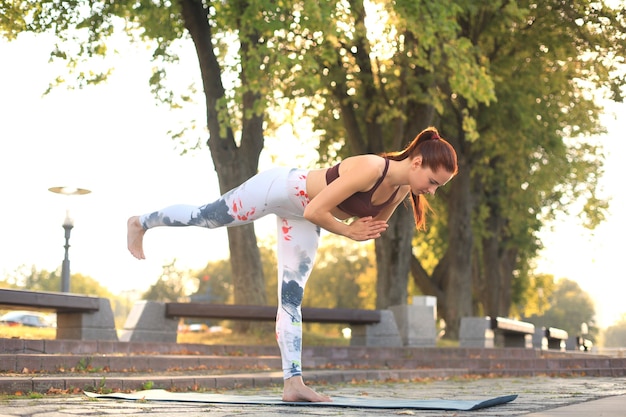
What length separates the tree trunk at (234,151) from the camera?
19.3 metres

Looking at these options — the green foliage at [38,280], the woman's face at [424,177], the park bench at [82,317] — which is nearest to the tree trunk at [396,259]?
the park bench at [82,317]

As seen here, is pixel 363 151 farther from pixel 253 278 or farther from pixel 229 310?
pixel 229 310

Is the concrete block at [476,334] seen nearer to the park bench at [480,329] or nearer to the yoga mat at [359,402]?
the park bench at [480,329]

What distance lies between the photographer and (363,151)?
25078mm

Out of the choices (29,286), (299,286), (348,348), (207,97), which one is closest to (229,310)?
(348,348)

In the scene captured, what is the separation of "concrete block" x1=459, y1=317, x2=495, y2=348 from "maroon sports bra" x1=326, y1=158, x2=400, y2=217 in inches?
606

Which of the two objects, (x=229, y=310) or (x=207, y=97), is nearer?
(x=229, y=310)

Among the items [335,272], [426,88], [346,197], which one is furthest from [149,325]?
[335,272]

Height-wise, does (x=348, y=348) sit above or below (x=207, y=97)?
below

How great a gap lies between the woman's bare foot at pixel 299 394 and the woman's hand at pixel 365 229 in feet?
4.17

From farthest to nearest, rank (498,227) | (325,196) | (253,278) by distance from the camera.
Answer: (498,227)
(253,278)
(325,196)

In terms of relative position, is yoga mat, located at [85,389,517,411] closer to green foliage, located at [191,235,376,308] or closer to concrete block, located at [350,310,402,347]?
concrete block, located at [350,310,402,347]

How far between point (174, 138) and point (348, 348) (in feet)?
37.4

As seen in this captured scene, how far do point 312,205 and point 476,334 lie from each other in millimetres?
16044
